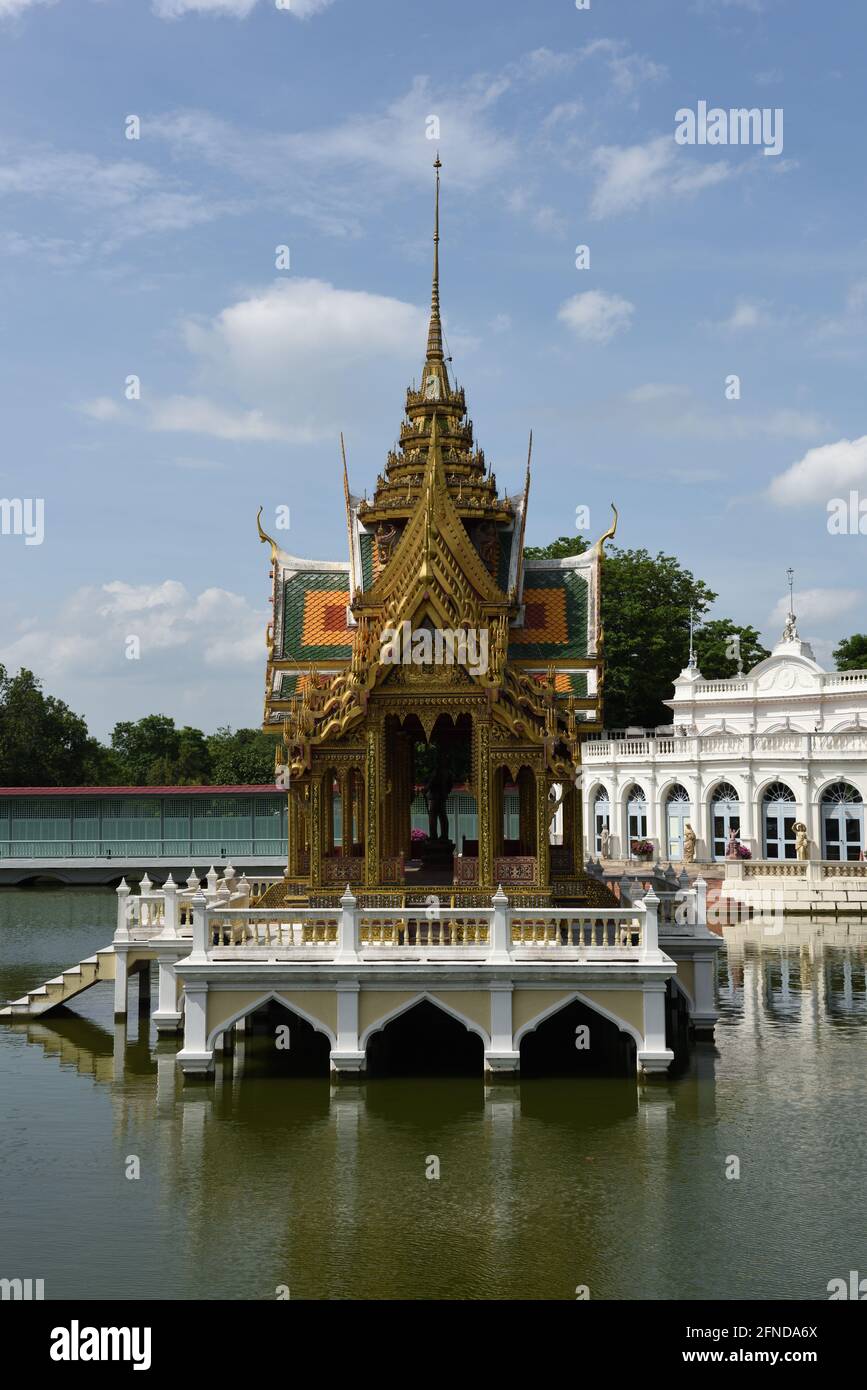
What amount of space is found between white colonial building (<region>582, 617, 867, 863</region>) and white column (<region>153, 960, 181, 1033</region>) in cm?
2779

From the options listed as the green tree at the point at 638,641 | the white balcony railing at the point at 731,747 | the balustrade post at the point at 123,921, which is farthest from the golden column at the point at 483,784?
the green tree at the point at 638,641

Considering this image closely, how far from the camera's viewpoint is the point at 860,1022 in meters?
20.7

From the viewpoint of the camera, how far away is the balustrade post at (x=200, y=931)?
16328mm

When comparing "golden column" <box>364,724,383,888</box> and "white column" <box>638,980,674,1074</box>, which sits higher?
"golden column" <box>364,724,383,888</box>

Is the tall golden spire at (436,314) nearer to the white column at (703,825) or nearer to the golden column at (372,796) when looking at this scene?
the golden column at (372,796)

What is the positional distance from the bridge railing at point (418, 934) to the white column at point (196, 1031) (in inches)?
15.3

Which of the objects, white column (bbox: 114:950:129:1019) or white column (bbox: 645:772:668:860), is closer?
white column (bbox: 114:950:129:1019)

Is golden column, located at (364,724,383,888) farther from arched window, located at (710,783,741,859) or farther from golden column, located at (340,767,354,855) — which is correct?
arched window, located at (710,783,741,859)

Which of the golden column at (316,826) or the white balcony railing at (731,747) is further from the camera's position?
the white balcony railing at (731,747)

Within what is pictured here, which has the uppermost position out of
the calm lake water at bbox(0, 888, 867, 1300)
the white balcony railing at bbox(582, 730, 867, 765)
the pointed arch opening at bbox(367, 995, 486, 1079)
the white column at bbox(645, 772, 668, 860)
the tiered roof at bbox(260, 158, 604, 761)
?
the tiered roof at bbox(260, 158, 604, 761)

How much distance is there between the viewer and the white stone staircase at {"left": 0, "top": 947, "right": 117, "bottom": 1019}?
21.7 metres

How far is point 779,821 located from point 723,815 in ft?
8.68

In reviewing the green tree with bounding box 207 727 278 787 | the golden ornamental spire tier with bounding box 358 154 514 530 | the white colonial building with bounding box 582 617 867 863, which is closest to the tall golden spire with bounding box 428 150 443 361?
the golden ornamental spire tier with bounding box 358 154 514 530
